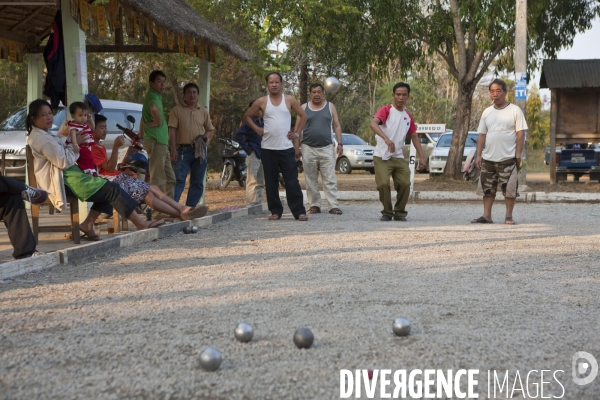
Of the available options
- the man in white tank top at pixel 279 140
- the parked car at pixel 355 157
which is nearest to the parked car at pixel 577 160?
the parked car at pixel 355 157

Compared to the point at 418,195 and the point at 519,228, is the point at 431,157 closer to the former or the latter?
the point at 418,195

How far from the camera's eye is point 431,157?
25844mm

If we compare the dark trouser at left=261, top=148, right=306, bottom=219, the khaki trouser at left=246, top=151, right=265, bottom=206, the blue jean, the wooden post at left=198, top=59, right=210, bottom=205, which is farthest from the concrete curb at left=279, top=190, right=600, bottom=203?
the blue jean

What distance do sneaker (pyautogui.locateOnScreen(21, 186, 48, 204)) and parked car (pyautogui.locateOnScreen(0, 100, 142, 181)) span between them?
731 cm

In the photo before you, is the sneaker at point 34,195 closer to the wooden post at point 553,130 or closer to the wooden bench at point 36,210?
the wooden bench at point 36,210

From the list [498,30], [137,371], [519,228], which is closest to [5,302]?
[137,371]

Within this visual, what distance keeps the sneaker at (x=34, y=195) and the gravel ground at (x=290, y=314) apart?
0.71 metres

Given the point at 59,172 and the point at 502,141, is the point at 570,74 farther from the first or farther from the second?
the point at 59,172

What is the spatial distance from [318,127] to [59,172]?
217 inches

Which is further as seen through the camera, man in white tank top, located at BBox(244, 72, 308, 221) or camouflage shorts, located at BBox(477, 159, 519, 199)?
man in white tank top, located at BBox(244, 72, 308, 221)

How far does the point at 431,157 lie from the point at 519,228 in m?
14.8

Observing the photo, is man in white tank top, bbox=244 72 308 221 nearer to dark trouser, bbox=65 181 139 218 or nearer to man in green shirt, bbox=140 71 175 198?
man in green shirt, bbox=140 71 175 198

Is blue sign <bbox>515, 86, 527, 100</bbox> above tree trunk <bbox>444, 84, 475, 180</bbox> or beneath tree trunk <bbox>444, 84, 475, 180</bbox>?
above

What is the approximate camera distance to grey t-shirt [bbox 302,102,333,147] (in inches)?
515
